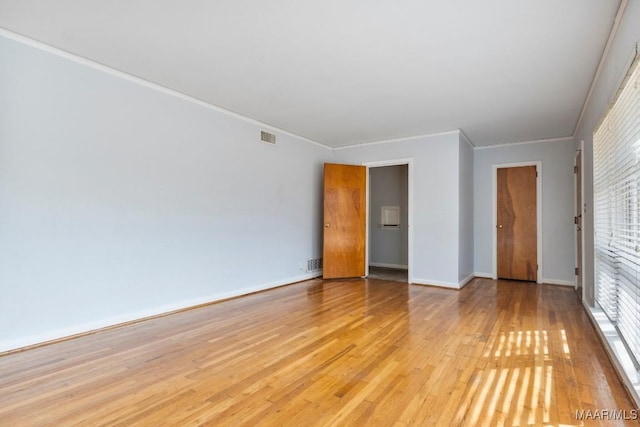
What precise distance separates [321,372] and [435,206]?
149 inches

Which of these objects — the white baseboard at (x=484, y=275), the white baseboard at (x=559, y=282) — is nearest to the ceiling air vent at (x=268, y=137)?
the white baseboard at (x=484, y=275)

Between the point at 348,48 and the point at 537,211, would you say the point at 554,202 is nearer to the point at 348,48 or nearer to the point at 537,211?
the point at 537,211

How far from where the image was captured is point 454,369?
2.30 metres

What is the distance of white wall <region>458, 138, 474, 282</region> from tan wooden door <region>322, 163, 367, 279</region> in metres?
1.64

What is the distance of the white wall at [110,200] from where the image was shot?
2.62 meters

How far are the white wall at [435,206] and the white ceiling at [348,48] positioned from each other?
1.03 meters

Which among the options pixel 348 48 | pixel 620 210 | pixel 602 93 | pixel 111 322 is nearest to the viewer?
pixel 620 210

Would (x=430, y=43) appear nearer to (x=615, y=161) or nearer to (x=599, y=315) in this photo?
(x=615, y=161)

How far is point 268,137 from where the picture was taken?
5023 mm

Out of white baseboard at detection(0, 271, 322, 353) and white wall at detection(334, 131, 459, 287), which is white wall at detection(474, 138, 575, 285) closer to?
white wall at detection(334, 131, 459, 287)

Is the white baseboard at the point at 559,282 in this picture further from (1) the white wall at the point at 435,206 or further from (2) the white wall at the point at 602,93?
(1) the white wall at the point at 435,206

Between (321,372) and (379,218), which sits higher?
(379,218)

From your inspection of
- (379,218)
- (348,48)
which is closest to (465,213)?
(379,218)

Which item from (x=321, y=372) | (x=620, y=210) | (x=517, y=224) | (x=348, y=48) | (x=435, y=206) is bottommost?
(x=321, y=372)
